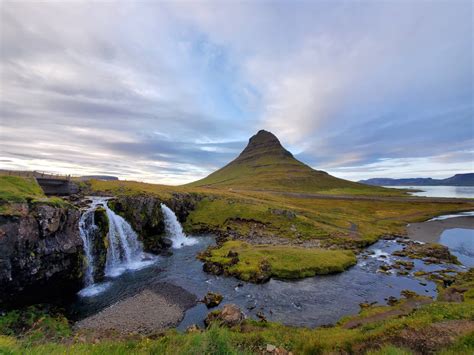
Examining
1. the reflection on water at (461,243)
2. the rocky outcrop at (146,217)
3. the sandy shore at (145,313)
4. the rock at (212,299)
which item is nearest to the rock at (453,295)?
the reflection on water at (461,243)

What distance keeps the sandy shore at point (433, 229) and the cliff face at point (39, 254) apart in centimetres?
7938

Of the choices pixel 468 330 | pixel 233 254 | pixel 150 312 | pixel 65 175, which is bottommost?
pixel 150 312

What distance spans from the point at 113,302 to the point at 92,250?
36.7ft

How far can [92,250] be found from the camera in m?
35.1

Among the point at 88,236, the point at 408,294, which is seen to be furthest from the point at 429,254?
the point at 88,236

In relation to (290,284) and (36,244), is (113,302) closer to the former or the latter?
(36,244)

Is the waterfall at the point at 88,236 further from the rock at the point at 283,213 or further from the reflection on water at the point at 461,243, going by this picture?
the reflection on water at the point at 461,243

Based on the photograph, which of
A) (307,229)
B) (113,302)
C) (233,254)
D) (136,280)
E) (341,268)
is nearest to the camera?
(113,302)

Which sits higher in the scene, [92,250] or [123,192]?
[123,192]

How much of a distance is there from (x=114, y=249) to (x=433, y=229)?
321ft

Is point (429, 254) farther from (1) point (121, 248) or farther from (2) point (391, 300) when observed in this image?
(1) point (121, 248)

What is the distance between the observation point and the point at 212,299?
27.9 metres

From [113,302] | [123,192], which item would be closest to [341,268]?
[113,302]

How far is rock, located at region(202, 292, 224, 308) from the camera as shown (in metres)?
27.3
